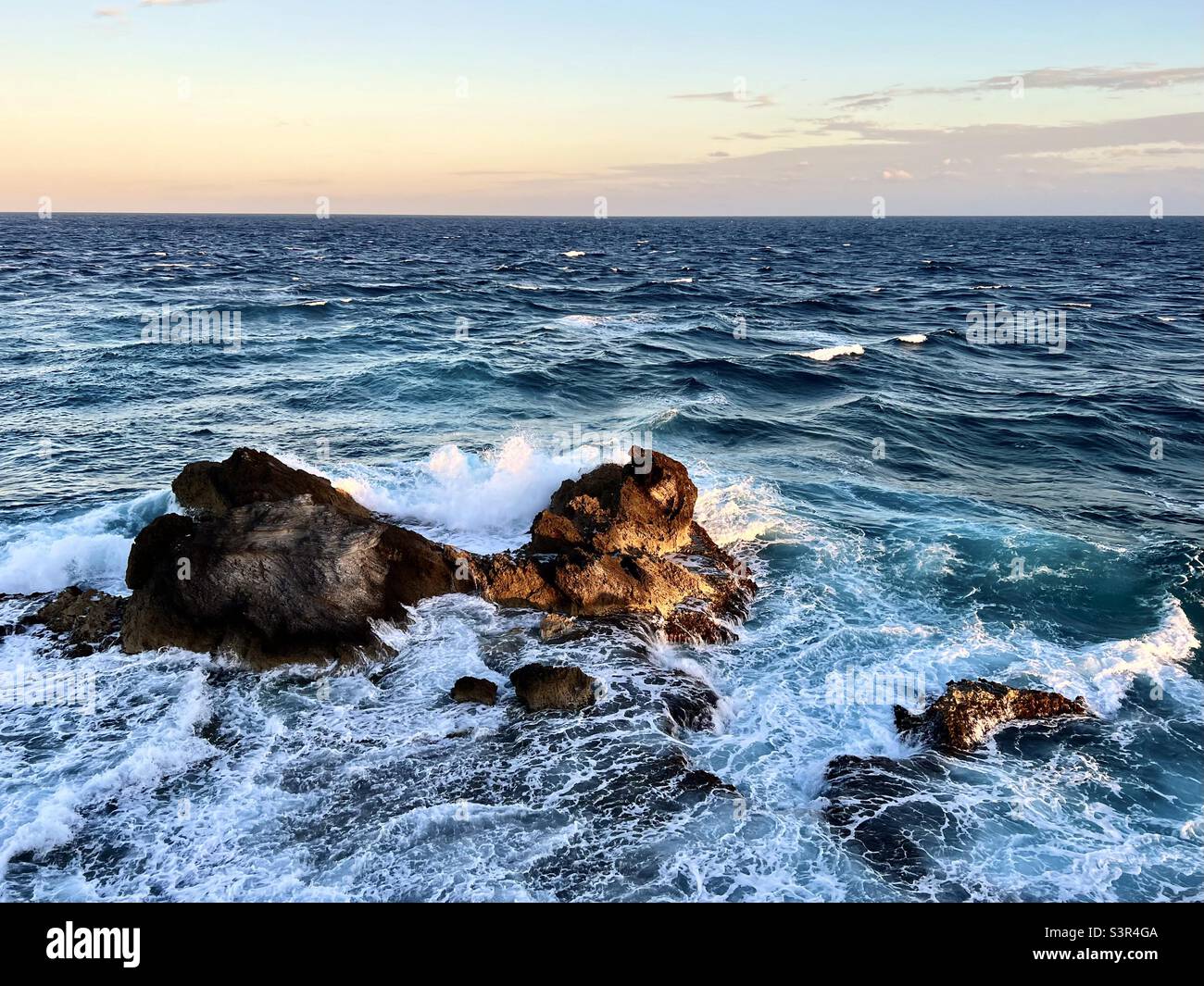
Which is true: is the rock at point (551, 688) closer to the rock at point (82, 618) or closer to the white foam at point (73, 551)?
the rock at point (82, 618)

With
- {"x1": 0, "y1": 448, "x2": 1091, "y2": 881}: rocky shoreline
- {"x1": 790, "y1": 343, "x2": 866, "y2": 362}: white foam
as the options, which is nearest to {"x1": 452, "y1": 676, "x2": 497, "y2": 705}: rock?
{"x1": 0, "y1": 448, "x2": 1091, "y2": 881}: rocky shoreline

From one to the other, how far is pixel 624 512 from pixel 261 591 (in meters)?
6.28

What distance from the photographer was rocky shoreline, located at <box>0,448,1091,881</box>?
10930 mm

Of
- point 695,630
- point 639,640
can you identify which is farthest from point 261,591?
point 695,630

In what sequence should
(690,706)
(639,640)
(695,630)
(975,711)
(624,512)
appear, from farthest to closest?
1. (624,512)
2. (695,630)
3. (639,640)
4. (690,706)
5. (975,711)

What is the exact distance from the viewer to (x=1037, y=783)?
10078mm

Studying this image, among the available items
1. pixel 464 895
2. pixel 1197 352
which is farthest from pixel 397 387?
pixel 1197 352

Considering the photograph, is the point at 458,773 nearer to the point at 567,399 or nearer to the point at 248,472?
the point at 248,472

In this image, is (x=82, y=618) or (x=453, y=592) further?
(x=453, y=592)

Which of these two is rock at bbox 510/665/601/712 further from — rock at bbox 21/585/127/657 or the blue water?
rock at bbox 21/585/127/657

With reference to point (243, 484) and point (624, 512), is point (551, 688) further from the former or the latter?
point (243, 484)

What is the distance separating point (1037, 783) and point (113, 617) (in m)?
13.3

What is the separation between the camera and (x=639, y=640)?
1284 centimetres

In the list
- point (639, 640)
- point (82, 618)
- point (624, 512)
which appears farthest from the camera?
point (624, 512)
